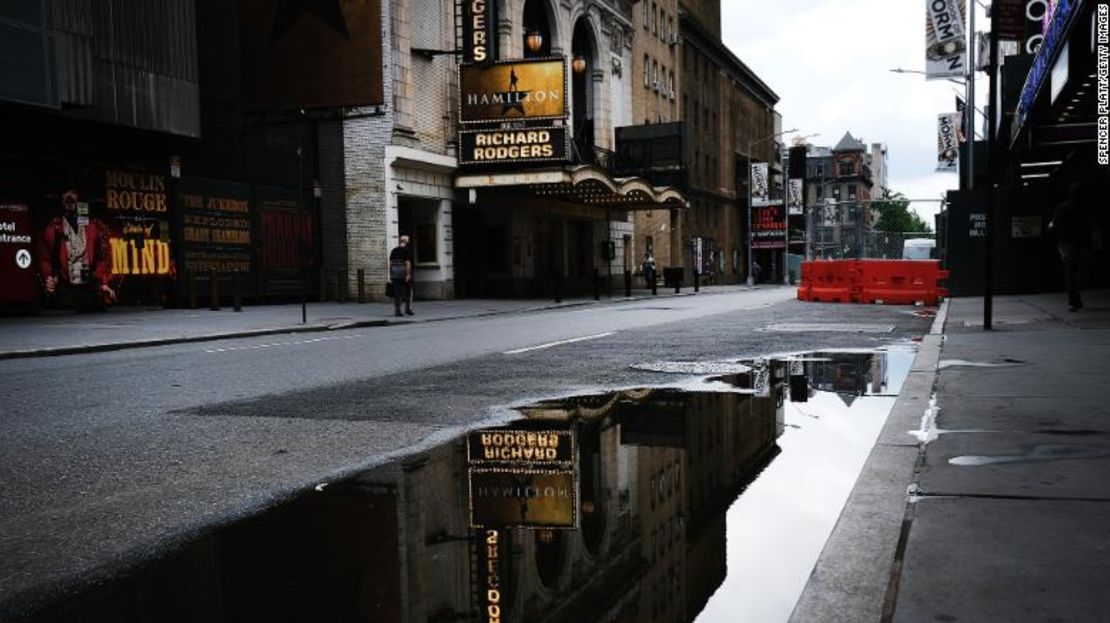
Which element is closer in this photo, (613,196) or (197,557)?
(197,557)

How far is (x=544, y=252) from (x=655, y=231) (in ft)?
49.9

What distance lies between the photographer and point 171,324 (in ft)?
58.0

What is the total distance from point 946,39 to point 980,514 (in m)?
28.9

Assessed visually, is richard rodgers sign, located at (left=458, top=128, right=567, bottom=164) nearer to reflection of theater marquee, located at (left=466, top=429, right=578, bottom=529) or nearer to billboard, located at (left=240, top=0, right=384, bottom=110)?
billboard, located at (left=240, top=0, right=384, bottom=110)

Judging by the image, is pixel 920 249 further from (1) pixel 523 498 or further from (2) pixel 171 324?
(1) pixel 523 498

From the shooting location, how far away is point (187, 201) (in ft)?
79.0

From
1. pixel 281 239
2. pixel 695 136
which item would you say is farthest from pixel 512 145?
pixel 695 136

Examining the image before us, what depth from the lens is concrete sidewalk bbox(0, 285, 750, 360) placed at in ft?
44.4

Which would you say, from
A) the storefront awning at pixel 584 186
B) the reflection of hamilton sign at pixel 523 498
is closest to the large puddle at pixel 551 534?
the reflection of hamilton sign at pixel 523 498

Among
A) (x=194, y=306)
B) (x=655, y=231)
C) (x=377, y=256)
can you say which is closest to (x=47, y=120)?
(x=194, y=306)

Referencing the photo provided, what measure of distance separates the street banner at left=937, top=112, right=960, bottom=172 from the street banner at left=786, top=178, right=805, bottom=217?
43808mm

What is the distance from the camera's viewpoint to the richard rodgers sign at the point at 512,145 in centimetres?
2980

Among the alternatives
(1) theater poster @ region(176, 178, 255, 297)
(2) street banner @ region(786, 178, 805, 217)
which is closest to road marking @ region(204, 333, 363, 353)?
(1) theater poster @ region(176, 178, 255, 297)

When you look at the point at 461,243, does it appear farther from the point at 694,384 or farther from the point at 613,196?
the point at 694,384
